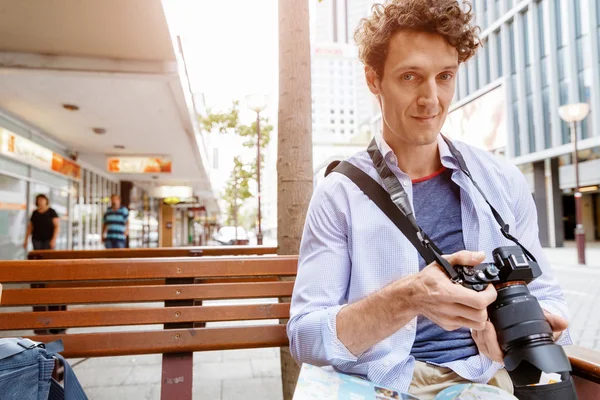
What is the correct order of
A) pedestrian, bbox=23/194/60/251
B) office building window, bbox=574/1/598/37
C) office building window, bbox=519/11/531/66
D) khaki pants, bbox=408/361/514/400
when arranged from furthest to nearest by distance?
office building window, bbox=519/11/531/66 < office building window, bbox=574/1/598/37 < pedestrian, bbox=23/194/60/251 < khaki pants, bbox=408/361/514/400

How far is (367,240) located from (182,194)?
19548mm

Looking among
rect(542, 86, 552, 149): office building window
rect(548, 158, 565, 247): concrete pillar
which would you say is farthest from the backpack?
rect(542, 86, 552, 149): office building window

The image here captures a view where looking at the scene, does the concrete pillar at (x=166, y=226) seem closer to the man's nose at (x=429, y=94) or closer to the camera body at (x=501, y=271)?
the man's nose at (x=429, y=94)

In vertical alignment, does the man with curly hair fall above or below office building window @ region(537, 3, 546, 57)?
below

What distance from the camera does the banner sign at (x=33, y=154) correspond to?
29.5 ft

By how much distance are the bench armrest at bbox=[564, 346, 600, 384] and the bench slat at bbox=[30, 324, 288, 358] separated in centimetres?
116

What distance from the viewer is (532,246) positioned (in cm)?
161

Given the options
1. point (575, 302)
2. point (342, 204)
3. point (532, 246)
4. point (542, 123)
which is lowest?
point (575, 302)

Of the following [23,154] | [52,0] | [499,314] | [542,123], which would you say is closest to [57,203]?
[23,154]

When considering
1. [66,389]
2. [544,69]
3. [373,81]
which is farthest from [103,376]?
[544,69]

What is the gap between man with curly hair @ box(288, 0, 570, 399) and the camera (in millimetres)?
1349

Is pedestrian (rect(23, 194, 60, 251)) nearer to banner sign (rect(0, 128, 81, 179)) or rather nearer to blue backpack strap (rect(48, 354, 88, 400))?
banner sign (rect(0, 128, 81, 179))

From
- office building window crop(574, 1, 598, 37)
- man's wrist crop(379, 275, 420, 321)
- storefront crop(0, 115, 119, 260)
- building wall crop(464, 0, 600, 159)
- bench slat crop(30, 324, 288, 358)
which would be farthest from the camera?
building wall crop(464, 0, 600, 159)

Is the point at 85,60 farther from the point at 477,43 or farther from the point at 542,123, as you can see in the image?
the point at 542,123
